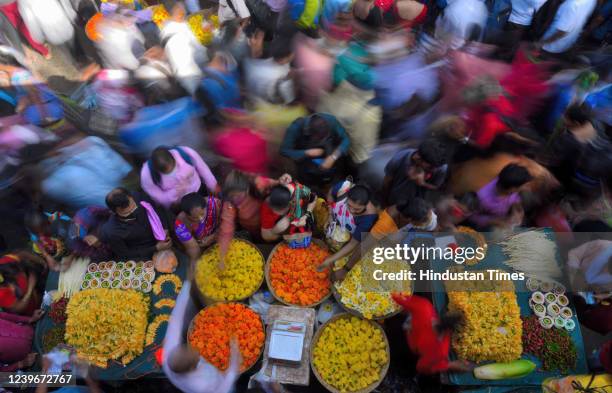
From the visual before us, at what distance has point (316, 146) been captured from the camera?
399cm

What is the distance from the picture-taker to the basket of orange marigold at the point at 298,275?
12.1ft

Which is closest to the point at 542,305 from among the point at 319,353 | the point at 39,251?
the point at 319,353

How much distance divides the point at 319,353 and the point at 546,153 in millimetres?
3077

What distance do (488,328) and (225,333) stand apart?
7.63 ft

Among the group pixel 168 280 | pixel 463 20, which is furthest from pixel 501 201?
pixel 168 280

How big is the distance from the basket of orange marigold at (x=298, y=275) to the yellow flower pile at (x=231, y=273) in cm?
15

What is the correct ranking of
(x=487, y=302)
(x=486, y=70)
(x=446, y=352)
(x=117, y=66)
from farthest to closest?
(x=117, y=66) → (x=486, y=70) → (x=487, y=302) → (x=446, y=352)

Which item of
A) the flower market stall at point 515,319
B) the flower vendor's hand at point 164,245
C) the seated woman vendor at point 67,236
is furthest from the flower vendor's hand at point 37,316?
the flower market stall at point 515,319

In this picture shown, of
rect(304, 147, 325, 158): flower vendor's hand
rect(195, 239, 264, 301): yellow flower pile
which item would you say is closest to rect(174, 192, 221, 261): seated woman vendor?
rect(195, 239, 264, 301): yellow flower pile

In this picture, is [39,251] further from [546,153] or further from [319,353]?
[546,153]

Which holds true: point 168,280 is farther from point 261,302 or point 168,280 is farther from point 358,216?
point 358,216

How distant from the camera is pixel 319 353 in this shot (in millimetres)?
3471

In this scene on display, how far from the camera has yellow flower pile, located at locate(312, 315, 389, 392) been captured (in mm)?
3346

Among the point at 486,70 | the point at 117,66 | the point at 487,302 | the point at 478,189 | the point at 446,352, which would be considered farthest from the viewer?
the point at 117,66
